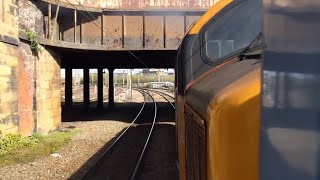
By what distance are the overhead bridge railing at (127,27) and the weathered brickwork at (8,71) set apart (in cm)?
401

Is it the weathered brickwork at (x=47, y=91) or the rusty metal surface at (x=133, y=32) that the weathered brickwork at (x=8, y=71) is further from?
the rusty metal surface at (x=133, y=32)

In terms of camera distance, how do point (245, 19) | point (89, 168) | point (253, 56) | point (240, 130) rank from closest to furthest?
point (240, 130)
point (253, 56)
point (245, 19)
point (89, 168)

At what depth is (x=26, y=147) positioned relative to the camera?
12078 millimetres

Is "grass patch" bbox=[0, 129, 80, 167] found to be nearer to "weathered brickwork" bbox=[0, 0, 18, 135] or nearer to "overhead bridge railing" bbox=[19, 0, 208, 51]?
"weathered brickwork" bbox=[0, 0, 18, 135]

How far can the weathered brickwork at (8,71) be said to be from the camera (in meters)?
11.9

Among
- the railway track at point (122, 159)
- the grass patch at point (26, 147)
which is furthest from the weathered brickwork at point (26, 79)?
the railway track at point (122, 159)

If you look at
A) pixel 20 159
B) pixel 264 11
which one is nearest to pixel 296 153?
pixel 264 11

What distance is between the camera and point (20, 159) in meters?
10.8

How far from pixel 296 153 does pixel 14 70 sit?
1257 centimetres

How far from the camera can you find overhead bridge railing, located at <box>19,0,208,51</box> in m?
16.9

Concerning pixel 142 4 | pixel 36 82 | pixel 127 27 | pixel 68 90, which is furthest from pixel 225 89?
pixel 68 90

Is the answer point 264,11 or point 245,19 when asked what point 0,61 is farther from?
point 264,11

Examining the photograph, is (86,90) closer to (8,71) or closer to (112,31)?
(112,31)

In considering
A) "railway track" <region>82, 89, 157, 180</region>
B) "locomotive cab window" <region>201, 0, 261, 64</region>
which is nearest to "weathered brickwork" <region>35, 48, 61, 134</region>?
"railway track" <region>82, 89, 157, 180</region>
